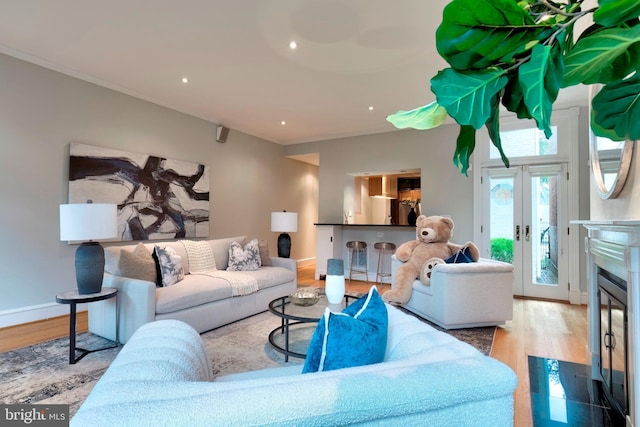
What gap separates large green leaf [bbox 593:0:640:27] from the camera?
35cm

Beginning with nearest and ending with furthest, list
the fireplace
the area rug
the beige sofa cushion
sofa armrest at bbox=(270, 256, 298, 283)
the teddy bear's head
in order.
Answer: the fireplace, the area rug, the beige sofa cushion, the teddy bear's head, sofa armrest at bbox=(270, 256, 298, 283)

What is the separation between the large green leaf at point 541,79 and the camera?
362mm

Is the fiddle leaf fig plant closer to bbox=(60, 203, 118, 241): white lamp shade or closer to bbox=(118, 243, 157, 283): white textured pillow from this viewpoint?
bbox=(60, 203, 118, 241): white lamp shade

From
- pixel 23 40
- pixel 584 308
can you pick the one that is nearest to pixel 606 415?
pixel 584 308

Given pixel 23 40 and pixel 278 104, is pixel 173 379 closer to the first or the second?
pixel 23 40

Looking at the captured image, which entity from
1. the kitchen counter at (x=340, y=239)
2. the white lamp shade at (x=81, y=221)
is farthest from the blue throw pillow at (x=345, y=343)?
the kitchen counter at (x=340, y=239)

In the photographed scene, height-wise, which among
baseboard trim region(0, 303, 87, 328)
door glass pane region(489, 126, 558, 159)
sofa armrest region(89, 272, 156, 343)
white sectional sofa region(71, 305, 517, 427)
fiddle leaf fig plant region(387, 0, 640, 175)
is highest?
door glass pane region(489, 126, 558, 159)

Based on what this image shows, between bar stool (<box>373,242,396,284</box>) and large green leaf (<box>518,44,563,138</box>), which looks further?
bar stool (<box>373,242,396,284</box>)

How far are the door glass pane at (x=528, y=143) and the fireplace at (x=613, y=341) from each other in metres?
2.94

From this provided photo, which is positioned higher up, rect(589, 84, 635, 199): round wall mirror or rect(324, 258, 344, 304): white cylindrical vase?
rect(589, 84, 635, 199): round wall mirror

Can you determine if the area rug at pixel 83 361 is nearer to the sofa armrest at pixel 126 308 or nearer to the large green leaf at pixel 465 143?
the sofa armrest at pixel 126 308

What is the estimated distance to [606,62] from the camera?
0.41 meters

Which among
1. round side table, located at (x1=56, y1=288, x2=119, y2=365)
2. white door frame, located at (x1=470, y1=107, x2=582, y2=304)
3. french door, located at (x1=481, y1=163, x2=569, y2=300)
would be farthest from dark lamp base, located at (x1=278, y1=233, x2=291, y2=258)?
white door frame, located at (x1=470, y1=107, x2=582, y2=304)

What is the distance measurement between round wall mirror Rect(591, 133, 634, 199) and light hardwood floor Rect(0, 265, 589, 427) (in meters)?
1.38
